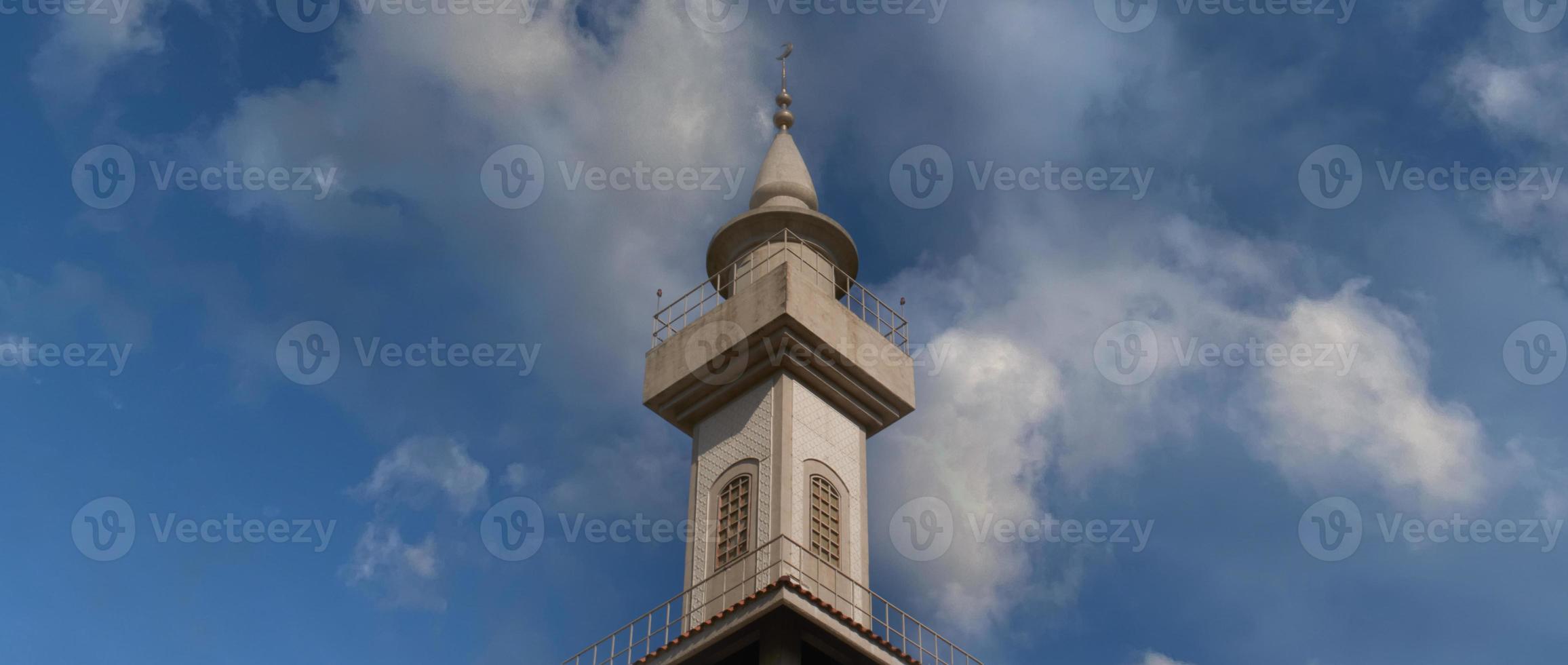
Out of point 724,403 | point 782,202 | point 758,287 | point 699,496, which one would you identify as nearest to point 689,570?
point 699,496

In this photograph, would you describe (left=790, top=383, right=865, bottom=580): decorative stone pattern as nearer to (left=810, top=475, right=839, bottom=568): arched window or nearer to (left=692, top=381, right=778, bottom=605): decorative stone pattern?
(left=810, top=475, right=839, bottom=568): arched window

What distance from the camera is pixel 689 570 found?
108ft

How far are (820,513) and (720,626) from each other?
15.6 ft

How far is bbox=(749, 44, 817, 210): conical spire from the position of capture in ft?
129

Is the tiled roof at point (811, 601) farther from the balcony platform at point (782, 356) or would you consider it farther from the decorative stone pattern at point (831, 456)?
the balcony platform at point (782, 356)

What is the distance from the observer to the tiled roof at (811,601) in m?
27.8

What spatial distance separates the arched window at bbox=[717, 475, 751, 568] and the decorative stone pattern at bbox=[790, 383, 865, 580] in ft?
3.71

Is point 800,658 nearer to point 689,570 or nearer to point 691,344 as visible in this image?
point 689,570

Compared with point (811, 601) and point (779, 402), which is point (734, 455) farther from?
point (811, 601)
